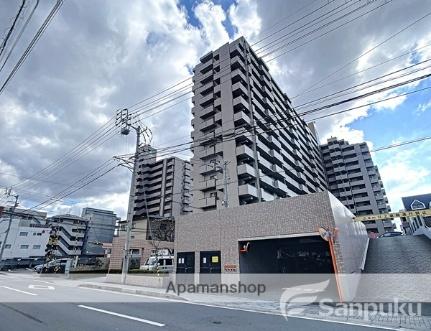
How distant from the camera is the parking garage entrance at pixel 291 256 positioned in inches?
Answer: 591

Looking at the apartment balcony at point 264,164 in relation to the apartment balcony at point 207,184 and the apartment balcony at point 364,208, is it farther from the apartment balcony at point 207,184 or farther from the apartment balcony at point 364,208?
the apartment balcony at point 364,208

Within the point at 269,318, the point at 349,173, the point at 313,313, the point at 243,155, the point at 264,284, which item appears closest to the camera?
the point at 269,318

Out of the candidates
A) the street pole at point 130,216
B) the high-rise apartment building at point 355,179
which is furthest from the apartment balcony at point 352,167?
the street pole at point 130,216

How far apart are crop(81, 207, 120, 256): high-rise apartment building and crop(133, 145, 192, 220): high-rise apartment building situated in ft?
28.1

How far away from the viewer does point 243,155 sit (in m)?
32.9

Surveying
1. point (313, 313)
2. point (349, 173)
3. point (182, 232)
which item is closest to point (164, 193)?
point (349, 173)

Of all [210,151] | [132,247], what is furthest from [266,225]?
[132,247]

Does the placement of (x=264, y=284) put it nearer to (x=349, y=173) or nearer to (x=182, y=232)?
(x=182, y=232)

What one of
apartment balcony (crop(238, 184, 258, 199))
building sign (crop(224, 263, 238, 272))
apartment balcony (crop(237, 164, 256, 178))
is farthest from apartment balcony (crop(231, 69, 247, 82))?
building sign (crop(224, 263, 238, 272))

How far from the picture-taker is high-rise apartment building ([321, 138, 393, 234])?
6384cm

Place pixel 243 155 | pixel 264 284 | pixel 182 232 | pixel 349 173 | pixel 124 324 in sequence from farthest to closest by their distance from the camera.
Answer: pixel 349 173, pixel 243 155, pixel 182 232, pixel 264 284, pixel 124 324

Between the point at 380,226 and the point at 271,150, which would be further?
the point at 380,226

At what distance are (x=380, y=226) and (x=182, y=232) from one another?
61836 millimetres

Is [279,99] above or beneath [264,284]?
above
